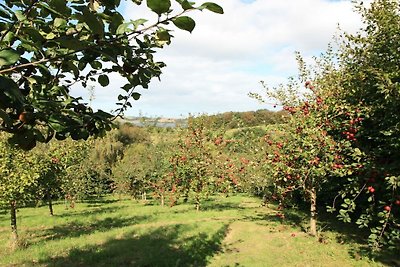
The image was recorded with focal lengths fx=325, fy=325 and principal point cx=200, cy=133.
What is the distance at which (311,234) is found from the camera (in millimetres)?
12719

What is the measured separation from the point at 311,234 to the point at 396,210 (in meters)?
3.19

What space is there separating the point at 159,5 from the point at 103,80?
57.4 inches

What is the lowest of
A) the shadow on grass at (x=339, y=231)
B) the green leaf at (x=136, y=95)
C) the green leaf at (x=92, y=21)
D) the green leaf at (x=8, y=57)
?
the shadow on grass at (x=339, y=231)

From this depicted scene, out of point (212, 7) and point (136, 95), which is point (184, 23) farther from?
point (136, 95)

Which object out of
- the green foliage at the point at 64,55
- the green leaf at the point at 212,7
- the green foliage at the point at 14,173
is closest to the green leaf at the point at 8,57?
the green foliage at the point at 64,55

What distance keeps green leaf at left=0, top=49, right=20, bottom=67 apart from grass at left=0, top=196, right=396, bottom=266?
9554 mm

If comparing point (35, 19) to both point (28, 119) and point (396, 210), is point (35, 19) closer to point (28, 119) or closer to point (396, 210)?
point (28, 119)

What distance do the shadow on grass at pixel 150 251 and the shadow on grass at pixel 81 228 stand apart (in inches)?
116

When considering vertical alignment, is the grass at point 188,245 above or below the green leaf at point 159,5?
below

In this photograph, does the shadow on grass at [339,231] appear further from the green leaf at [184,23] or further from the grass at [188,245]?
the green leaf at [184,23]

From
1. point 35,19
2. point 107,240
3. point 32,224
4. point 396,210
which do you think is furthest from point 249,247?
point 32,224

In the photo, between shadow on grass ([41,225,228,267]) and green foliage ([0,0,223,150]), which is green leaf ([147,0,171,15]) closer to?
green foliage ([0,0,223,150])

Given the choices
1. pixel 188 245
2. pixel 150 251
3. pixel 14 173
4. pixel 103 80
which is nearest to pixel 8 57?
pixel 103 80

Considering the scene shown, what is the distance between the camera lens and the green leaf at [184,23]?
1201mm
